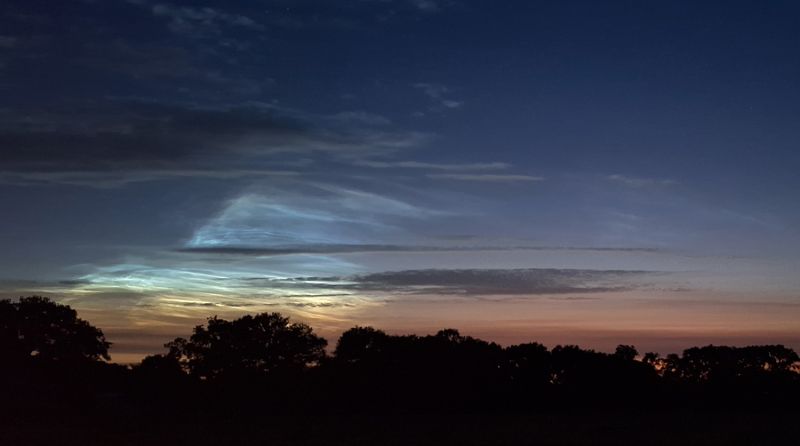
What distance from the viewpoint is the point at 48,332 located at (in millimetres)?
76500

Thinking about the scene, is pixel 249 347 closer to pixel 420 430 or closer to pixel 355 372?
pixel 355 372

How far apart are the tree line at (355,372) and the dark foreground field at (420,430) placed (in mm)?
5804

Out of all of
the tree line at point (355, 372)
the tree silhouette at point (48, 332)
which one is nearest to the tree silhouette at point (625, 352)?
the tree line at point (355, 372)

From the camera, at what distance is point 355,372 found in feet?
257

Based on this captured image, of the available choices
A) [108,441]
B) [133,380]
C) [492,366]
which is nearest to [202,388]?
[133,380]

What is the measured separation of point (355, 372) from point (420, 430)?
898 inches

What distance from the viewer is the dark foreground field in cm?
4819

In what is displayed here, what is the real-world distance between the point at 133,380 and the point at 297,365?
618 inches

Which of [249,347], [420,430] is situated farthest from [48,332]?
[420,430]

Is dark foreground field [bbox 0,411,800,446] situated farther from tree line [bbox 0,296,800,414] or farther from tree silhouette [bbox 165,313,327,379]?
tree silhouette [bbox 165,313,327,379]

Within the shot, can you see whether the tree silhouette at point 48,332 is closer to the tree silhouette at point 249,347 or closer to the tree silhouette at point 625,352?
the tree silhouette at point 249,347

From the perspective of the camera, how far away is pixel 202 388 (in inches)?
3125

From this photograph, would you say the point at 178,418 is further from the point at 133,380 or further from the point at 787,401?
the point at 787,401

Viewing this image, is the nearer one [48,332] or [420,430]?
[420,430]
